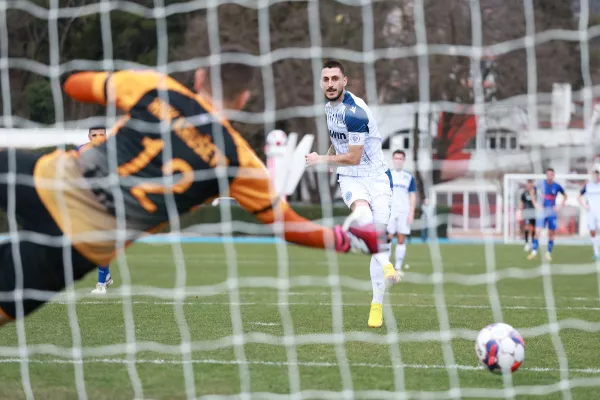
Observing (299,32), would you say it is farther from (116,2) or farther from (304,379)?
(304,379)

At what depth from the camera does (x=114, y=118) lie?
18.6 ft

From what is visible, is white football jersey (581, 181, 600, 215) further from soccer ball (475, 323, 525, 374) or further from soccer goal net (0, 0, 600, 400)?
soccer ball (475, 323, 525, 374)

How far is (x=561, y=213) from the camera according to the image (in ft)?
113

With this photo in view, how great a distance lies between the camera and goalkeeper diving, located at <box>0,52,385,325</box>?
465 cm

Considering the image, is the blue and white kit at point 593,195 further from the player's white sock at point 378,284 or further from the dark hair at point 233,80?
→ the dark hair at point 233,80

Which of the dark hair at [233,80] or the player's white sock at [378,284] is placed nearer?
the dark hair at [233,80]

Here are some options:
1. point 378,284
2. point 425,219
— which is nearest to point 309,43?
point 425,219

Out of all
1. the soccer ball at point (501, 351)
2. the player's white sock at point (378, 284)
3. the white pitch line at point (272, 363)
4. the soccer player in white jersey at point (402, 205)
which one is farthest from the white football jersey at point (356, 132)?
the soccer player in white jersey at point (402, 205)

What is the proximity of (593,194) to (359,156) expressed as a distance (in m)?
13.4

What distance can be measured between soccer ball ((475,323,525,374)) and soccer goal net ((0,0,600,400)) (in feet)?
0.36

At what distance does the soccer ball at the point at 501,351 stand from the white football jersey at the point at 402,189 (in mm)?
9016

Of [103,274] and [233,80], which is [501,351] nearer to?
[233,80]

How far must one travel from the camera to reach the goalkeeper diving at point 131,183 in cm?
465

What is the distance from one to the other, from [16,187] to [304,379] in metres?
2.14
